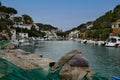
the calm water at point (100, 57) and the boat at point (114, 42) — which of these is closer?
the calm water at point (100, 57)

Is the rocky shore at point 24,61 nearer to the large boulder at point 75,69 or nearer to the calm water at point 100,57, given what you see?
the large boulder at point 75,69

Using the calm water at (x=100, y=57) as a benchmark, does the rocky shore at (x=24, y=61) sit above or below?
above

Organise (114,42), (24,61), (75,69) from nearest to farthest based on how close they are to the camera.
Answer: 1. (75,69)
2. (24,61)
3. (114,42)

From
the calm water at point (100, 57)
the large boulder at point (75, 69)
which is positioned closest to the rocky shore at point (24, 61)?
the large boulder at point (75, 69)

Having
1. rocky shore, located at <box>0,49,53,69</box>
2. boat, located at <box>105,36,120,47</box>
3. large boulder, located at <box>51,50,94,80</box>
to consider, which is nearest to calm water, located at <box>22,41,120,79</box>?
rocky shore, located at <box>0,49,53,69</box>

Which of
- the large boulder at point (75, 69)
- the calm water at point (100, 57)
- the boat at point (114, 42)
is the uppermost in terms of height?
the large boulder at point (75, 69)

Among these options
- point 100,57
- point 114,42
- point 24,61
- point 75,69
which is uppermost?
point 24,61

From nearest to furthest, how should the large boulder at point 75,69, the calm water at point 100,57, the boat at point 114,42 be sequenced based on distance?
the large boulder at point 75,69, the calm water at point 100,57, the boat at point 114,42

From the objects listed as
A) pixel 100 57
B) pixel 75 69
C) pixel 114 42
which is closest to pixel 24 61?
pixel 75 69

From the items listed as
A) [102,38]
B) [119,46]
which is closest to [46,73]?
[119,46]

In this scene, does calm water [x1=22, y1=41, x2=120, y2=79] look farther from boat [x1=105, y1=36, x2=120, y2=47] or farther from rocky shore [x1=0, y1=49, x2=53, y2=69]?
boat [x1=105, y1=36, x2=120, y2=47]

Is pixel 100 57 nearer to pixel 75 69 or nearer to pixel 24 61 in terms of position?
pixel 24 61

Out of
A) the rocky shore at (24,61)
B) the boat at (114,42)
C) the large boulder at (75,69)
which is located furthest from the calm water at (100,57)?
the boat at (114,42)

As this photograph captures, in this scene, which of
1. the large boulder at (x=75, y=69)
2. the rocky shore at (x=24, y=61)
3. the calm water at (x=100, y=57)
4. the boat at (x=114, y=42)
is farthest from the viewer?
the boat at (x=114, y=42)
